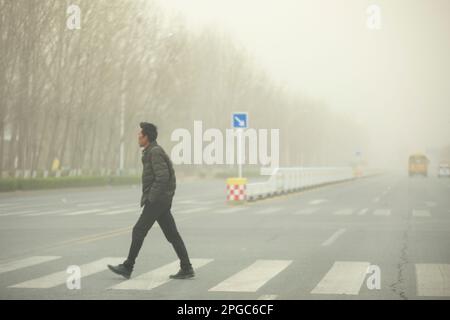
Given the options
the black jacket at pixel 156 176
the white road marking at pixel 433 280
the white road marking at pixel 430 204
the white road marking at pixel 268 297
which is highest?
the black jacket at pixel 156 176

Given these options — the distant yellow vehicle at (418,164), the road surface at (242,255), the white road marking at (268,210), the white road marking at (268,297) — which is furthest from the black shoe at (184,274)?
the distant yellow vehicle at (418,164)

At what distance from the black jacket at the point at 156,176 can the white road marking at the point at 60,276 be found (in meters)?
1.45

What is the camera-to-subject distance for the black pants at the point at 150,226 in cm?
970

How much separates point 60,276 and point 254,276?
260 centimetres

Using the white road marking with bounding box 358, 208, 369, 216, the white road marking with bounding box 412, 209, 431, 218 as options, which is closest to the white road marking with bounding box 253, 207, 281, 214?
the white road marking with bounding box 358, 208, 369, 216

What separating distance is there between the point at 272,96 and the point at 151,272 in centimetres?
9098

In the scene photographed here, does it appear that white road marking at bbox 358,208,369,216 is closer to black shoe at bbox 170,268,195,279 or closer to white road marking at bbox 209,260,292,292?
white road marking at bbox 209,260,292,292

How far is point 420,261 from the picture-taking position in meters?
11.7

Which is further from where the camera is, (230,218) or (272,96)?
(272,96)

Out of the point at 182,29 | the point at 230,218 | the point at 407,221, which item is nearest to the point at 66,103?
the point at 182,29

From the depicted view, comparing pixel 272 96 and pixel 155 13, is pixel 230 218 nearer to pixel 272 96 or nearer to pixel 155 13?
pixel 155 13

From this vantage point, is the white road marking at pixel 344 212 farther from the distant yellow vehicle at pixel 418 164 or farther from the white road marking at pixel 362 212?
the distant yellow vehicle at pixel 418 164

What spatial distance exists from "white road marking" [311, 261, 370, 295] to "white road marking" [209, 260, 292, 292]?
2.40 feet
